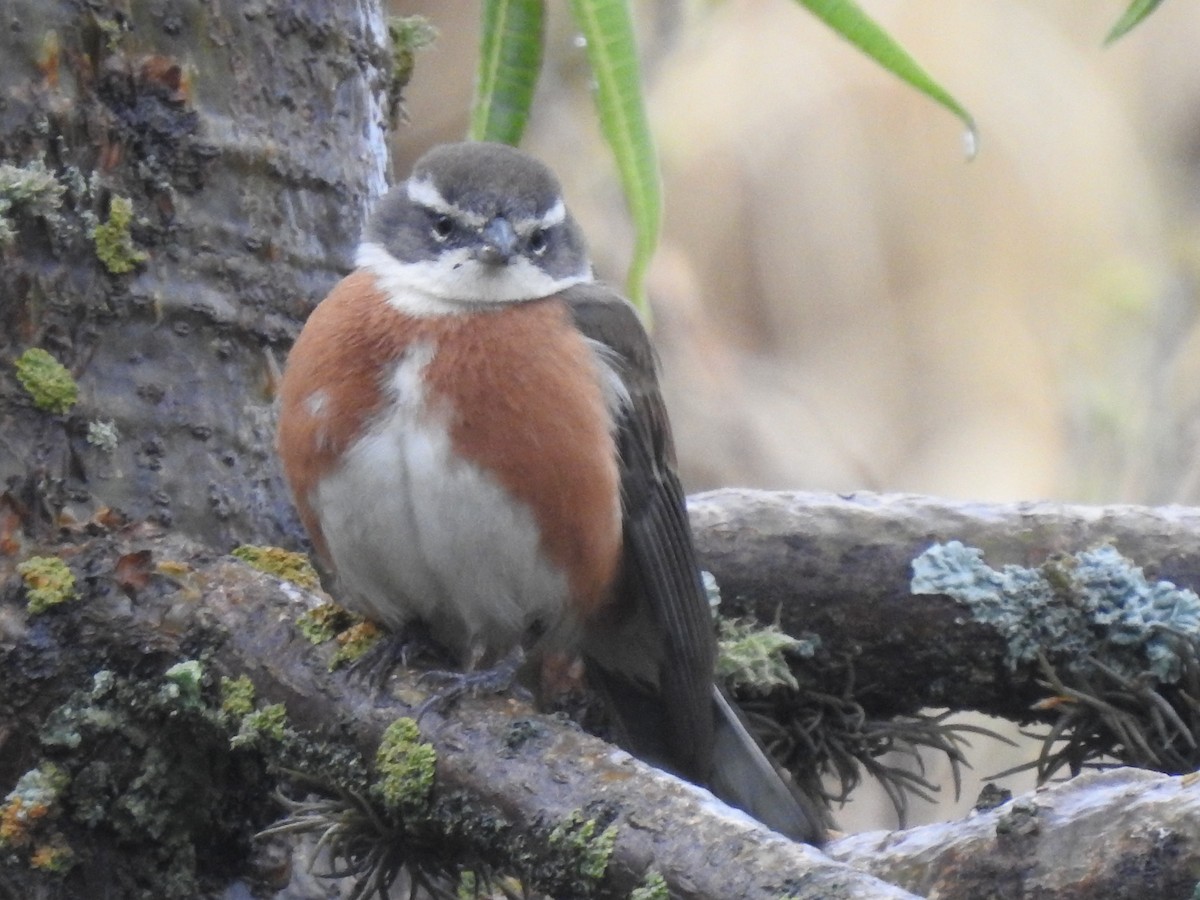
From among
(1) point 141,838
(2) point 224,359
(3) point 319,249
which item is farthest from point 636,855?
(3) point 319,249

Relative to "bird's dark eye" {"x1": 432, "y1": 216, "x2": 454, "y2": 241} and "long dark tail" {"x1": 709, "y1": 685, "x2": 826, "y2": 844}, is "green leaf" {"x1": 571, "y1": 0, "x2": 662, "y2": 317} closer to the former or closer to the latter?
"bird's dark eye" {"x1": 432, "y1": 216, "x2": 454, "y2": 241}

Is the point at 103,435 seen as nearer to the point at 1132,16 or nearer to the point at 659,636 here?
the point at 659,636

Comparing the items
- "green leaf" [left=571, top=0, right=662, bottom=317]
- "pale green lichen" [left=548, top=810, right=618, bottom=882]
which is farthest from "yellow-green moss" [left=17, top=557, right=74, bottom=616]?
"green leaf" [left=571, top=0, right=662, bottom=317]

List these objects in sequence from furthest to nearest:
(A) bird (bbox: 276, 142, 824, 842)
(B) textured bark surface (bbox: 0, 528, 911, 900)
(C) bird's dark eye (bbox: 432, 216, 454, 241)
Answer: (C) bird's dark eye (bbox: 432, 216, 454, 241) → (A) bird (bbox: 276, 142, 824, 842) → (B) textured bark surface (bbox: 0, 528, 911, 900)

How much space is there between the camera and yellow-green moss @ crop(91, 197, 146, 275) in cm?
327

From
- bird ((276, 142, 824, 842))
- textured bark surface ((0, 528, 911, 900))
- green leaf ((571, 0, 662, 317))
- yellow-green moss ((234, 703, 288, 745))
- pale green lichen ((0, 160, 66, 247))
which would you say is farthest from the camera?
bird ((276, 142, 824, 842))

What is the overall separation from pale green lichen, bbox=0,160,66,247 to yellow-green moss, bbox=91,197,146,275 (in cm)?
11

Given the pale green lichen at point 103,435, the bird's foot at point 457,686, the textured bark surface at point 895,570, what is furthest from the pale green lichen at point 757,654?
the pale green lichen at point 103,435

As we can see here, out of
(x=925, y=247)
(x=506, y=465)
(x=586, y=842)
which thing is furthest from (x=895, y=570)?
(x=925, y=247)

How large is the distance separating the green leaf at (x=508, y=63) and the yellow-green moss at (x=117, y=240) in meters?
0.78

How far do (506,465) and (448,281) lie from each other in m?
0.56

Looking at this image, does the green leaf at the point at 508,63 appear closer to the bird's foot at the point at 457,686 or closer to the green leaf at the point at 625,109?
the green leaf at the point at 625,109

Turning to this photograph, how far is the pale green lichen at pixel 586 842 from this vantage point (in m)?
2.28

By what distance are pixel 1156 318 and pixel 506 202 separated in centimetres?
596
